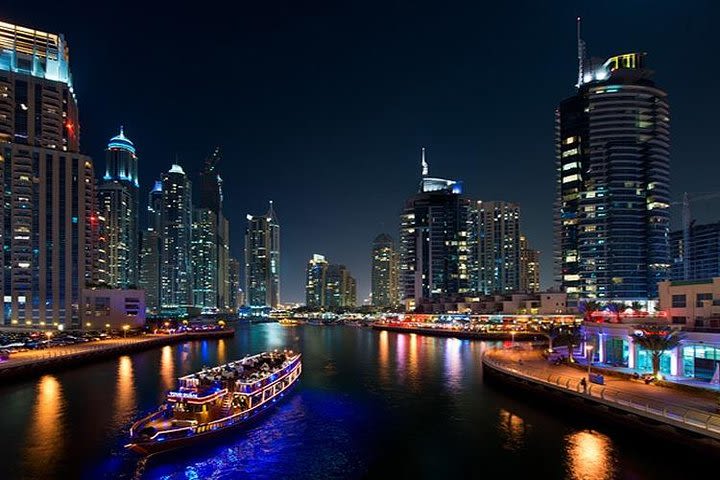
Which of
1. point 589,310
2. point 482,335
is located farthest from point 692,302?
point 482,335

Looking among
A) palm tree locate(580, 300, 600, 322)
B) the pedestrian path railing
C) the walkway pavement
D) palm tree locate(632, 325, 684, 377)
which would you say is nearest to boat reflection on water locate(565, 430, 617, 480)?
the pedestrian path railing

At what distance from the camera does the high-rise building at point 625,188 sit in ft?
542

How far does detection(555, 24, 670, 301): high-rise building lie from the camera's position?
165 metres

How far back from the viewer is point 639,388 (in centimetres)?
4594

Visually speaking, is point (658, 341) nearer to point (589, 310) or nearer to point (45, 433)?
point (589, 310)

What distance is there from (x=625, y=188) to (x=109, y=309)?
157m

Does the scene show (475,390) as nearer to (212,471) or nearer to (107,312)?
(212,471)

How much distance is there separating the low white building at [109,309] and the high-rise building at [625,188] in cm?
13826

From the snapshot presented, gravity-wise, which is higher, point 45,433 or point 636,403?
point 636,403

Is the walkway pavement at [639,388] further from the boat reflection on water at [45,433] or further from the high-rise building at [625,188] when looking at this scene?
the high-rise building at [625,188]

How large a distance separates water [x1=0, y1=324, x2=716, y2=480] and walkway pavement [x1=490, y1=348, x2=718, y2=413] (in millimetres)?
3975

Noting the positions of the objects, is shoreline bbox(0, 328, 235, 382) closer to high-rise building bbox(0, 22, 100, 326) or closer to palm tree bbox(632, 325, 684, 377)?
high-rise building bbox(0, 22, 100, 326)

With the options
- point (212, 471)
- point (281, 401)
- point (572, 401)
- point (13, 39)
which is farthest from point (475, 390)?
point (13, 39)

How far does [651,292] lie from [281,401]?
487 ft
